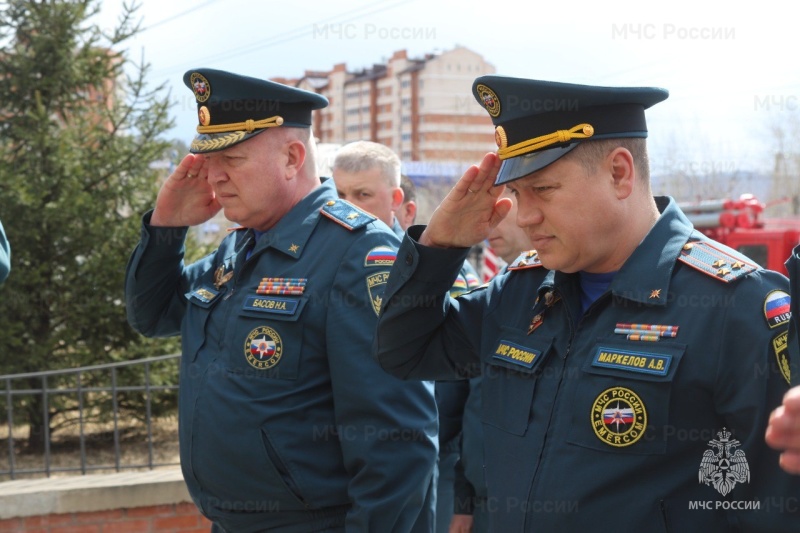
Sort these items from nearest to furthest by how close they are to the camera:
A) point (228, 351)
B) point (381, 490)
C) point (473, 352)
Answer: point (473, 352)
point (381, 490)
point (228, 351)

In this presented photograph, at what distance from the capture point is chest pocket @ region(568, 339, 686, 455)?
6.63 feet

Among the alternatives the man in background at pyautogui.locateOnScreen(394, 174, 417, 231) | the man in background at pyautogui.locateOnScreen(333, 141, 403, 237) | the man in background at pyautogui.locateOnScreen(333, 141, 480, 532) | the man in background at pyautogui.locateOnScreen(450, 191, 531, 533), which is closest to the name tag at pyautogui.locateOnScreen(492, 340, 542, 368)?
the man in background at pyautogui.locateOnScreen(450, 191, 531, 533)

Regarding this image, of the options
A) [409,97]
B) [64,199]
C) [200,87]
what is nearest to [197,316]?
[200,87]

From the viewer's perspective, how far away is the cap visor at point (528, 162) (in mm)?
2193

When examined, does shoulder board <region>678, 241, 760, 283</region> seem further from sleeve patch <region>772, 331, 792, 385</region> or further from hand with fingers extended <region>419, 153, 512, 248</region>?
hand with fingers extended <region>419, 153, 512, 248</region>

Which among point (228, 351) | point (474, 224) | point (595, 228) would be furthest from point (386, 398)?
point (595, 228)

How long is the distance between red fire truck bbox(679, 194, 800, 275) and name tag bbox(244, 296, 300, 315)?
9.15 m

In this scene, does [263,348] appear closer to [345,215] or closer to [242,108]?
[345,215]

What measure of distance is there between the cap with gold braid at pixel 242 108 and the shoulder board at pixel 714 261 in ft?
4.88

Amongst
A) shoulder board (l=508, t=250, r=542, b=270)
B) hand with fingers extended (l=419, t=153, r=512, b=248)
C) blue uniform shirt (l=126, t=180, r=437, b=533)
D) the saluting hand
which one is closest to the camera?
the saluting hand

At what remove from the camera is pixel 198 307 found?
10.6 feet

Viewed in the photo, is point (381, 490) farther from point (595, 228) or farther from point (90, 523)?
point (90, 523)

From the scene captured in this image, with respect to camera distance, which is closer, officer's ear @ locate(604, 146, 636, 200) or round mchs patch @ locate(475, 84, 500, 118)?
officer's ear @ locate(604, 146, 636, 200)

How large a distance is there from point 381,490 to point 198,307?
906 mm
